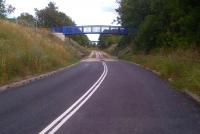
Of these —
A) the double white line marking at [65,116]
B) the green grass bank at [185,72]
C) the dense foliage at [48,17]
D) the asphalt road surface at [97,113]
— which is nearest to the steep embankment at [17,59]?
the asphalt road surface at [97,113]

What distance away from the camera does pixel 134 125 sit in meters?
10.8

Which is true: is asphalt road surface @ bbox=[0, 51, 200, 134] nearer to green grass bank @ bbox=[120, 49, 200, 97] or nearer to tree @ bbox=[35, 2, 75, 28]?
green grass bank @ bbox=[120, 49, 200, 97]

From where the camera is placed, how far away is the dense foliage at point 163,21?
Answer: 3656 cm

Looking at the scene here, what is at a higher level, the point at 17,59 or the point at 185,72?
the point at 17,59

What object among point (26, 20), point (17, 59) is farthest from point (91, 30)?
point (17, 59)

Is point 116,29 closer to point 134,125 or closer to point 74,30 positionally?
point 74,30

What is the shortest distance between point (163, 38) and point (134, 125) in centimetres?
4357

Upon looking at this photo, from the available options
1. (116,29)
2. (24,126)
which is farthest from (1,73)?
(116,29)

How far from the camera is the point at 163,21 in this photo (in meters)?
58.3

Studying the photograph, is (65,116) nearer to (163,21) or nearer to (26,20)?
(163,21)

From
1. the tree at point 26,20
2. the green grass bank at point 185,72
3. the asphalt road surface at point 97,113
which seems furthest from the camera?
the tree at point 26,20

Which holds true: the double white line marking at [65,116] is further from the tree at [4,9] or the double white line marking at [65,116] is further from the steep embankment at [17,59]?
the tree at [4,9]

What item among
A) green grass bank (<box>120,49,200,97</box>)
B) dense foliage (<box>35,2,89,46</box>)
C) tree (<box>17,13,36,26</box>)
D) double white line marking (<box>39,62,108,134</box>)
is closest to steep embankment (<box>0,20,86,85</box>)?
double white line marking (<box>39,62,108,134</box>)

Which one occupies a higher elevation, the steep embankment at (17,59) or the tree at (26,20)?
the tree at (26,20)
